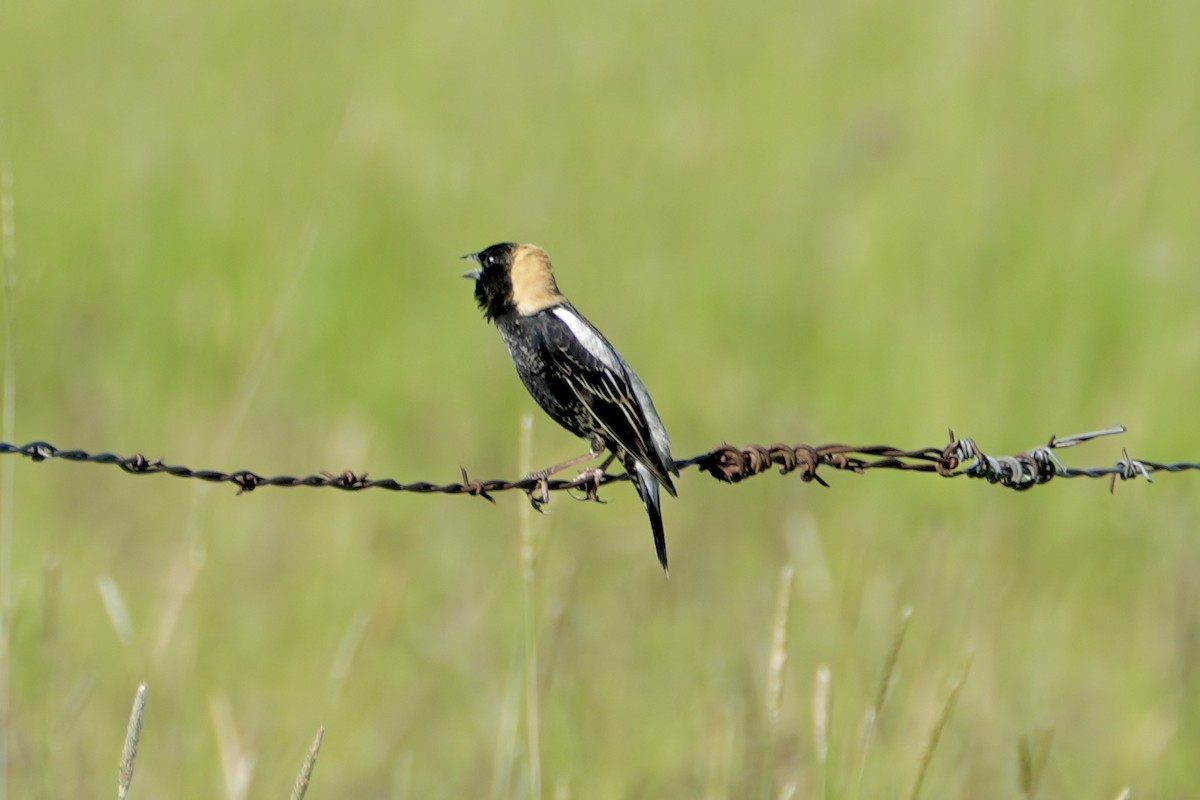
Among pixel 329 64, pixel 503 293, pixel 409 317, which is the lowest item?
pixel 503 293

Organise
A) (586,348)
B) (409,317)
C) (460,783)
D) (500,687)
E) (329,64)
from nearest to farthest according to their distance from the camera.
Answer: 1. (586,348)
2. (460,783)
3. (500,687)
4. (409,317)
5. (329,64)

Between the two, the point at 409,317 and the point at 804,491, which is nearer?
the point at 804,491

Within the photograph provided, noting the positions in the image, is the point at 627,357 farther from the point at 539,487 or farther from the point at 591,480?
the point at 539,487

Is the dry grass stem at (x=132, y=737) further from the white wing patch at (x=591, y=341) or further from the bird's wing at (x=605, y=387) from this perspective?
the white wing patch at (x=591, y=341)

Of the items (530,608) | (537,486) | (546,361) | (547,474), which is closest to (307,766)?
(530,608)

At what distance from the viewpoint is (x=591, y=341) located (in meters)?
3.69

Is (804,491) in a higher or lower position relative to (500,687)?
higher

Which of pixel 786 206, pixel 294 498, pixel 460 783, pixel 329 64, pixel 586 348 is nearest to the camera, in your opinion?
pixel 586 348

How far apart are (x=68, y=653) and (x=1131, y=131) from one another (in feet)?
21.6

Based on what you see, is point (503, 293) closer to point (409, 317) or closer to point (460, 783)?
point (460, 783)

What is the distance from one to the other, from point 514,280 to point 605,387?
43cm

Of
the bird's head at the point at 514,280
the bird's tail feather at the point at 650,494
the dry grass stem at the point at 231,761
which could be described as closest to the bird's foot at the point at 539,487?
the bird's tail feather at the point at 650,494

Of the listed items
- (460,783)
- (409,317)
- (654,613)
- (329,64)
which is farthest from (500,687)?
(329,64)

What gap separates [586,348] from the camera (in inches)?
144
